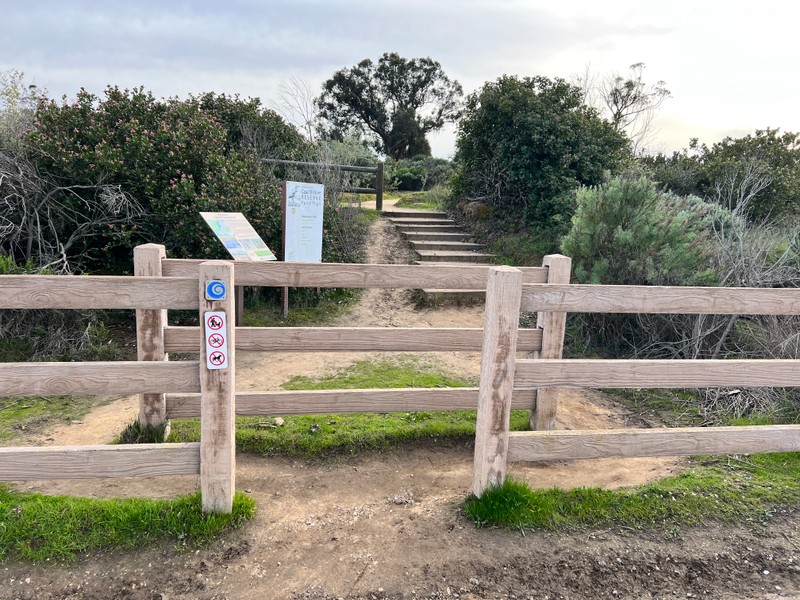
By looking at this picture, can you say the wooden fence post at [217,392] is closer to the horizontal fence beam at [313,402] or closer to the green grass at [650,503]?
the horizontal fence beam at [313,402]

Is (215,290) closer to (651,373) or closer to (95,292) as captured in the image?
(95,292)

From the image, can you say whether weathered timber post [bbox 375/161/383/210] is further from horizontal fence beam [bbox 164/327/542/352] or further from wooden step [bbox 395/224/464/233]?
horizontal fence beam [bbox 164/327/542/352]

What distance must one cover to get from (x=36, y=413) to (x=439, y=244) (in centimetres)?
800

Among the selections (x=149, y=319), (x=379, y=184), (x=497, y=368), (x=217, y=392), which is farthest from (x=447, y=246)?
(x=217, y=392)

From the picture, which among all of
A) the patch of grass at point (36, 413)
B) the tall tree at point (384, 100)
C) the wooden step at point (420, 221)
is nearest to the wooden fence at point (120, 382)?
the patch of grass at point (36, 413)

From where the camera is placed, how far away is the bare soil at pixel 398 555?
2.47 m

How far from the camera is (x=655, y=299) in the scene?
3.12m

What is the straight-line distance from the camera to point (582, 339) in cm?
685

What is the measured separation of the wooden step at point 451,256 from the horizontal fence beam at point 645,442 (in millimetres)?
7532

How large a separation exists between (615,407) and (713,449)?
219 centimetres

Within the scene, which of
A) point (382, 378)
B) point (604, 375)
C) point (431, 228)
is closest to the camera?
point (604, 375)

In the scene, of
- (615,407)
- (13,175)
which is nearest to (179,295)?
(615,407)

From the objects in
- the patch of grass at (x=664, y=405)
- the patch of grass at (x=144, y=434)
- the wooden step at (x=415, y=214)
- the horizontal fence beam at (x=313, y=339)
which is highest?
the wooden step at (x=415, y=214)

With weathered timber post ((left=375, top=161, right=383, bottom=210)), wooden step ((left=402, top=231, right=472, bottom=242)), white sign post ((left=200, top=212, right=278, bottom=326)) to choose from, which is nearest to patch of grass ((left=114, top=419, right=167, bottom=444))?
white sign post ((left=200, top=212, right=278, bottom=326))
